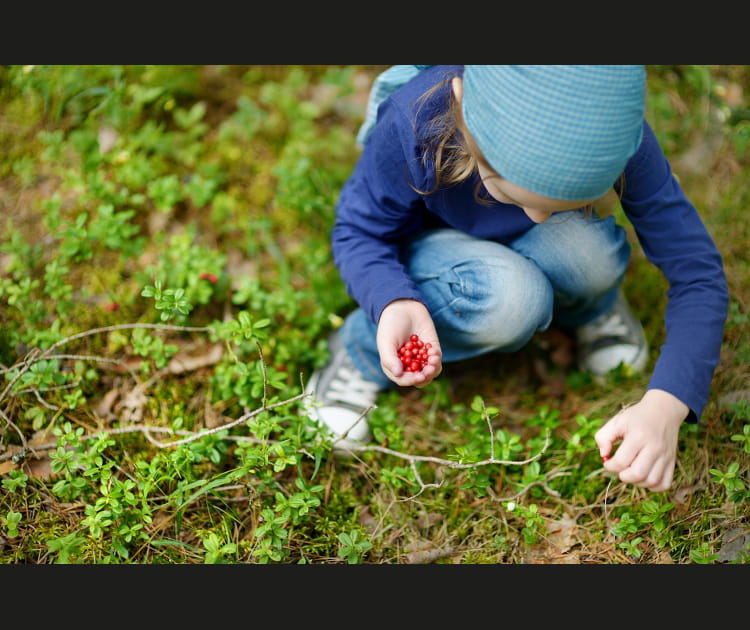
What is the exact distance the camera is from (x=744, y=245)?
268cm

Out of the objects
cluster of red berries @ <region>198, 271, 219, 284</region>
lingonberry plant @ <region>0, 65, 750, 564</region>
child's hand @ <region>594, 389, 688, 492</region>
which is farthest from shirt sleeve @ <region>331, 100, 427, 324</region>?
child's hand @ <region>594, 389, 688, 492</region>

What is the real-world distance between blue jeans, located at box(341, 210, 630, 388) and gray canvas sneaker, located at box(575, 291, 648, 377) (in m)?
0.27

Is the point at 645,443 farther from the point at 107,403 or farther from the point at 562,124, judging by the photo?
the point at 107,403

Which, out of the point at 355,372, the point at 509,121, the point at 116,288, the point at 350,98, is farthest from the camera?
the point at 350,98

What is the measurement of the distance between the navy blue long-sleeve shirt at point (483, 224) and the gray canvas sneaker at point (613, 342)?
0.43 meters

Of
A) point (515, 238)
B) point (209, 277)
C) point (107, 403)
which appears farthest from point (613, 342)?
point (107, 403)

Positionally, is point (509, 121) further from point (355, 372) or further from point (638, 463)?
point (355, 372)

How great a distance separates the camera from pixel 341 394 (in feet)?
7.95

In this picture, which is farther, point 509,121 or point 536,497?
point 536,497

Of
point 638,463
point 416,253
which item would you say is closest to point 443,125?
point 416,253

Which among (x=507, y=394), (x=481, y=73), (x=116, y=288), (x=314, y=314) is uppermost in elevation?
(x=481, y=73)

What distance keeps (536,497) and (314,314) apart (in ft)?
3.66

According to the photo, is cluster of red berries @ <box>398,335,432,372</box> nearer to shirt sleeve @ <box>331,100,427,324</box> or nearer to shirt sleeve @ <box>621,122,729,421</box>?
shirt sleeve @ <box>331,100,427,324</box>

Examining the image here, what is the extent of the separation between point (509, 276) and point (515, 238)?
229 mm
